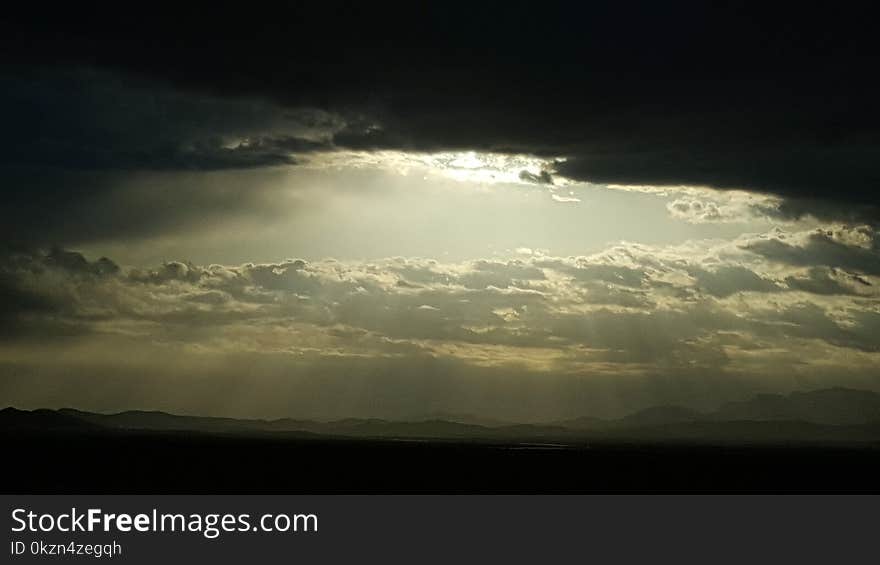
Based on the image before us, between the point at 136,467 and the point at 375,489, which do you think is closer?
the point at 375,489

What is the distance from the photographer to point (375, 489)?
314 ft

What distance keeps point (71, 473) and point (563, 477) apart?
55.2 m

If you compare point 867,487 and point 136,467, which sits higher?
point 136,467

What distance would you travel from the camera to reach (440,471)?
5591 inches

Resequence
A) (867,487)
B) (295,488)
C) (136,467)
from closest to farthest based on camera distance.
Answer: (295,488), (867,487), (136,467)
